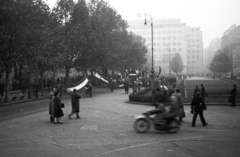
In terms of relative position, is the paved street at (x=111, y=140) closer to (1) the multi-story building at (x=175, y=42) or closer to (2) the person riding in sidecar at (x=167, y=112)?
(2) the person riding in sidecar at (x=167, y=112)

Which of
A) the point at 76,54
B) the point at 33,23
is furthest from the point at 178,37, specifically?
the point at 33,23

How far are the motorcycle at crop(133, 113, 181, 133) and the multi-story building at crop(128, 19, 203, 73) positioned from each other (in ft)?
487

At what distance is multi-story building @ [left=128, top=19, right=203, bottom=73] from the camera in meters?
165

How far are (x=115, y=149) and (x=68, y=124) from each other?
19.4 feet

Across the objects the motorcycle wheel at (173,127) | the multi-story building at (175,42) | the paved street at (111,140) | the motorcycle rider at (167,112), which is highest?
the multi-story building at (175,42)

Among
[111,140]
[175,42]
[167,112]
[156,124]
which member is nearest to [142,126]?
[156,124]

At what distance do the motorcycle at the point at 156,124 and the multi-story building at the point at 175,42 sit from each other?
14846 centimetres

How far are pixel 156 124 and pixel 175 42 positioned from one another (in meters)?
157

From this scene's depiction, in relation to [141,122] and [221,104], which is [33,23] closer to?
[221,104]

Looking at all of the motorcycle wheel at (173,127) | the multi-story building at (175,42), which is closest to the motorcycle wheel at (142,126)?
the motorcycle wheel at (173,127)

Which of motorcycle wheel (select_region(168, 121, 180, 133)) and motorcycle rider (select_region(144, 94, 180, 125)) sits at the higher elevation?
motorcycle rider (select_region(144, 94, 180, 125))

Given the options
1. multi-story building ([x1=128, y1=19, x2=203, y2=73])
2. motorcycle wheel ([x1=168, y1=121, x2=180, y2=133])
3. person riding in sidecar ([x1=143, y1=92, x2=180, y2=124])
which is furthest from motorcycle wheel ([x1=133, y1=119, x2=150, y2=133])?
multi-story building ([x1=128, y1=19, x2=203, y2=73])

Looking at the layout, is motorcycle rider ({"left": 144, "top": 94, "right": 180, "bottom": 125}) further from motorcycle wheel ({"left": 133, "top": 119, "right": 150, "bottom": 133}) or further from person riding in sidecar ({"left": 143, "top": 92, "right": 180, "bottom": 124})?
motorcycle wheel ({"left": 133, "top": 119, "right": 150, "bottom": 133})

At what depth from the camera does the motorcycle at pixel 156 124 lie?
11922 mm
